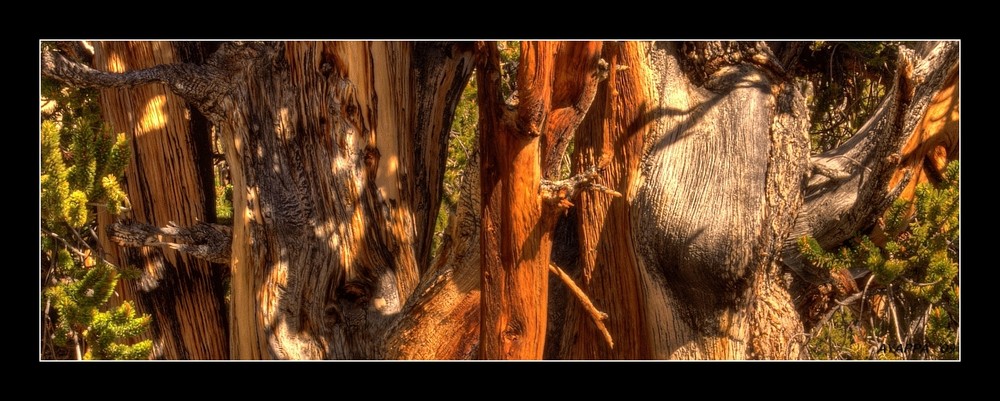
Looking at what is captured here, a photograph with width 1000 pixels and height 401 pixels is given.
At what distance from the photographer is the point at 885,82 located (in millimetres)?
4156

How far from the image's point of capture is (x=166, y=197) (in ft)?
11.8

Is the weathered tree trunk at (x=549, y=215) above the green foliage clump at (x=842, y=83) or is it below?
below

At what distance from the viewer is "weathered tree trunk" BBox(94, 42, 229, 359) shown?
137 inches

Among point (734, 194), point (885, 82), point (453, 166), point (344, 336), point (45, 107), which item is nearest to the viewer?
point (734, 194)

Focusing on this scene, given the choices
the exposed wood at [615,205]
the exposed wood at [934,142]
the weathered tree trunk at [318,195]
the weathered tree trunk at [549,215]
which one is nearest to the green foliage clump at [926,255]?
the exposed wood at [934,142]

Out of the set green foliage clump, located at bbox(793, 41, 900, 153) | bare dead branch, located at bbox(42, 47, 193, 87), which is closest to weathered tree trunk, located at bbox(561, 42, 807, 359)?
green foliage clump, located at bbox(793, 41, 900, 153)

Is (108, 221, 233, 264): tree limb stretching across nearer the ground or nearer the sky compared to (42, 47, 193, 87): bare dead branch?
nearer the ground

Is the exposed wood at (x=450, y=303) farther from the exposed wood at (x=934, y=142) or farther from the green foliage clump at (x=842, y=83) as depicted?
the green foliage clump at (x=842, y=83)

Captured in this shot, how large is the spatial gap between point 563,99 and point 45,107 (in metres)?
2.55

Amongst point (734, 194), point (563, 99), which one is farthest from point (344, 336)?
point (734, 194)

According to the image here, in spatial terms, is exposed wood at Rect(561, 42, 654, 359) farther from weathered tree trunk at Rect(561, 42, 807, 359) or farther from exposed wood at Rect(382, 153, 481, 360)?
exposed wood at Rect(382, 153, 481, 360)

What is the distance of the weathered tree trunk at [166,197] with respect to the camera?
11.4ft

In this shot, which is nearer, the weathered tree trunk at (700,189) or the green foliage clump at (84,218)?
the green foliage clump at (84,218)

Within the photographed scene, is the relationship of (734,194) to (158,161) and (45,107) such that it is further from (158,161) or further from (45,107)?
(45,107)
